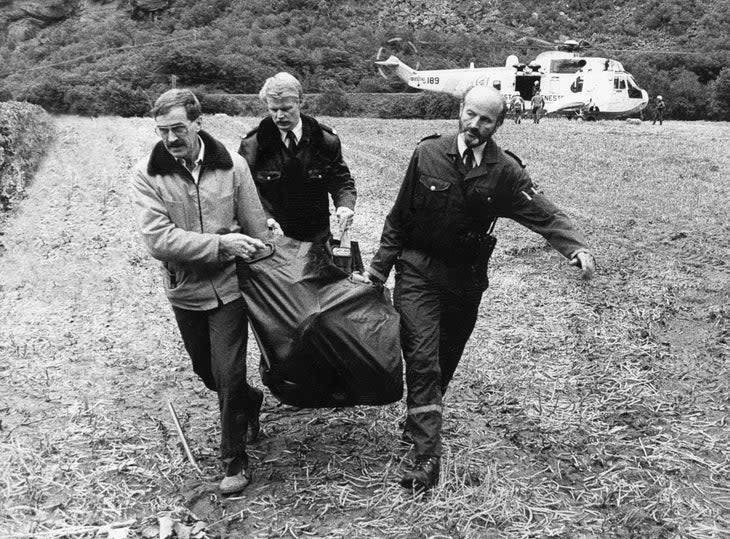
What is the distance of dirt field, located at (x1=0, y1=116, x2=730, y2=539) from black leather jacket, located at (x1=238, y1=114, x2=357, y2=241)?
3.91 feet

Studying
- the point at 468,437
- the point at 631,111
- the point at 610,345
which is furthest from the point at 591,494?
the point at 631,111

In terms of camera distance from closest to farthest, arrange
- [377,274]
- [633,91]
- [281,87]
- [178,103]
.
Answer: [178,103] < [377,274] < [281,87] < [633,91]

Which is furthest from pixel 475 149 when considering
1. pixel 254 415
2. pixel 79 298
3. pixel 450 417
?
pixel 79 298

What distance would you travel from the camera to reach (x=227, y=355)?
3.50 m

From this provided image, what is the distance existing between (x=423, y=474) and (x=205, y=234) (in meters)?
1.50

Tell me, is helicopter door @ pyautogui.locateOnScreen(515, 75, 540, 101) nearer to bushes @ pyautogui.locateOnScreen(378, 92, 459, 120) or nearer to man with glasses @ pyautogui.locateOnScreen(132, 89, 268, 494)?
bushes @ pyautogui.locateOnScreen(378, 92, 459, 120)

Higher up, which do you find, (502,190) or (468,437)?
(502,190)

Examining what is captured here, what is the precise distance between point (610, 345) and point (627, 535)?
2256 mm

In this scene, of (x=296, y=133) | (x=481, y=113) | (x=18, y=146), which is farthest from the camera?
(x=18, y=146)

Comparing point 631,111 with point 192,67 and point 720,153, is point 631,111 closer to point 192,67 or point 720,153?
point 720,153

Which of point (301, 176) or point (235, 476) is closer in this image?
point (235, 476)

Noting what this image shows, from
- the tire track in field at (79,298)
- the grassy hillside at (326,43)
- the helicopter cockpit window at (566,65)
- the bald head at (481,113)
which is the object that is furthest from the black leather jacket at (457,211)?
the helicopter cockpit window at (566,65)

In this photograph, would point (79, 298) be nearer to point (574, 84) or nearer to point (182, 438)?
point (182, 438)

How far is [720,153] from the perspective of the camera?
47.6 feet
